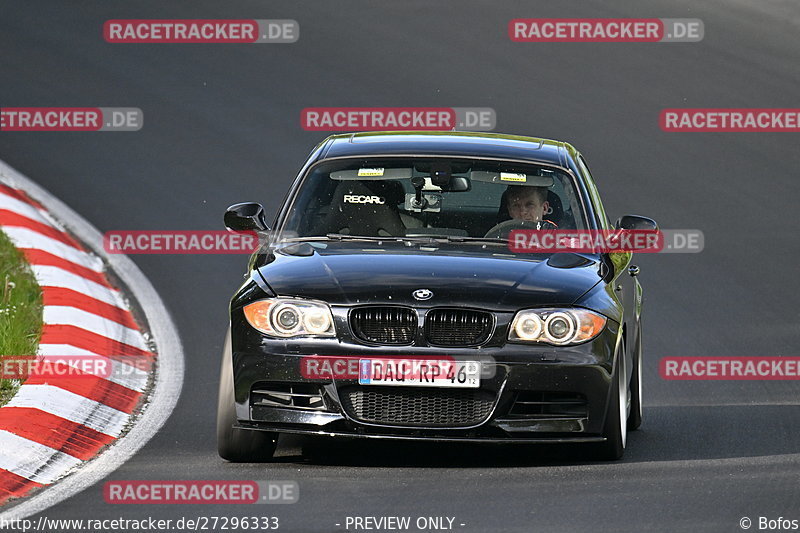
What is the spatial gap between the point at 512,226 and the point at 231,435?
2045mm

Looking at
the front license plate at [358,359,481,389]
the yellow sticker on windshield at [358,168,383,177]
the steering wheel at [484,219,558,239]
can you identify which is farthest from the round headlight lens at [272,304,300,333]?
the yellow sticker on windshield at [358,168,383,177]

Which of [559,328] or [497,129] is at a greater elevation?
[497,129]

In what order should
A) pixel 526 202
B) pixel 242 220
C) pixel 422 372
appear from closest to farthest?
pixel 422 372 → pixel 242 220 → pixel 526 202

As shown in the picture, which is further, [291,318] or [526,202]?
[526,202]

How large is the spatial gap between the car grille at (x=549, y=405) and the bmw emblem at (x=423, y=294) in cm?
61

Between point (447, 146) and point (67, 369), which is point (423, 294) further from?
point (67, 369)

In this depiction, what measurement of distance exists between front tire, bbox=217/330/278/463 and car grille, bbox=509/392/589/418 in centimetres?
122

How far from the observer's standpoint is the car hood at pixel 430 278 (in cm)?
835

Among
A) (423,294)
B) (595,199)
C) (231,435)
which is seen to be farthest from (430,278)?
(595,199)

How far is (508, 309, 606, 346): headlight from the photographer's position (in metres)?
8.30

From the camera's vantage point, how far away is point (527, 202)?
9797mm

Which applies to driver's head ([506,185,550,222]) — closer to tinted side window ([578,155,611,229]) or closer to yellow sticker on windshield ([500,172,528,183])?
yellow sticker on windshield ([500,172,528,183])

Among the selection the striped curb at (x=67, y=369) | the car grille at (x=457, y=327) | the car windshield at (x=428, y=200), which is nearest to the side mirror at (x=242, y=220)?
the car windshield at (x=428, y=200)

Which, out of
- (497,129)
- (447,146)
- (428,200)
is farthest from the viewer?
(497,129)
